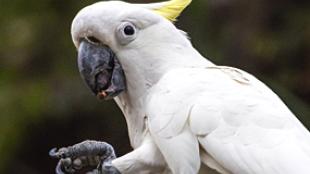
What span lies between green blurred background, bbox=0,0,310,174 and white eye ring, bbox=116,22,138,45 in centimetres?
252

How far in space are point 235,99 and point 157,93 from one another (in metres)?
0.21

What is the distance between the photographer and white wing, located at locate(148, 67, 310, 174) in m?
3.00

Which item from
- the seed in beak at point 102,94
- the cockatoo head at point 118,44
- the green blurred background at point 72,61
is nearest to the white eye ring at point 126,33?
the cockatoo head at point 118,44

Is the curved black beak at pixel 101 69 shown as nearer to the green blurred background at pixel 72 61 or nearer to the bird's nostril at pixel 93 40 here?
the bird's nostril at pixel 93 40

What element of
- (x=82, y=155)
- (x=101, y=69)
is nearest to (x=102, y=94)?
(x=101, y=69)

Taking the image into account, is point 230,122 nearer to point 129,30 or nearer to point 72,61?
point 129,30

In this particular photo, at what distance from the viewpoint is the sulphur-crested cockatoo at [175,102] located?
9.92ft

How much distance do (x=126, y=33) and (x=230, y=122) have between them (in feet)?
1.24

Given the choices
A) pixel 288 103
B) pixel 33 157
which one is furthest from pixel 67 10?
pixel 288 103

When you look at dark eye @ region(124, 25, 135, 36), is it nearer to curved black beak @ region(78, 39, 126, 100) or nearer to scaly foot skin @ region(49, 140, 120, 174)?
curved black beak @ region(78, 39, 126, 100)

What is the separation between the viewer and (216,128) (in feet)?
10.00

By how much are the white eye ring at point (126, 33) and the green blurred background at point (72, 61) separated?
99.0 inches

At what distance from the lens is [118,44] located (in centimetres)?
320

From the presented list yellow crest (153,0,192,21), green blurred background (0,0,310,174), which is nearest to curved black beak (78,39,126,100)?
yellow crest (153,0,192,21)
